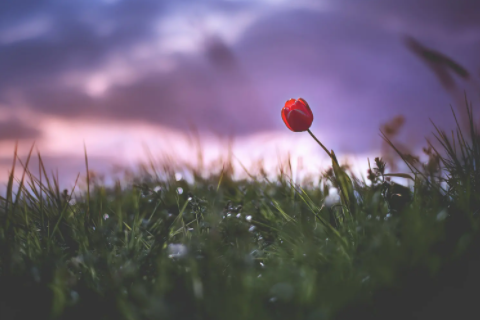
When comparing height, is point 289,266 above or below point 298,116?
below

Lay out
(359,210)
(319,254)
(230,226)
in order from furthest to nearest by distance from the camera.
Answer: (230,226) < (359,210) < (319,254)

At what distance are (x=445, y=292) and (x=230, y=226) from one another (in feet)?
4.62

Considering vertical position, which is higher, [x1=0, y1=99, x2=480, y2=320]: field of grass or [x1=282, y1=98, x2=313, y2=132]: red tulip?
[x1=282, y1=98, x2=313, y2=132]: red tulip

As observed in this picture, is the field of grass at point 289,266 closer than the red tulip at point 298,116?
Yes

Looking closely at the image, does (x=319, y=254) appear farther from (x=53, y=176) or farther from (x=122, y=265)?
(x=53, y=176)

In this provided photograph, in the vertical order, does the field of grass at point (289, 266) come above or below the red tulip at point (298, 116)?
below

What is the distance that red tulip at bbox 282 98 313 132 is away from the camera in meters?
2.33

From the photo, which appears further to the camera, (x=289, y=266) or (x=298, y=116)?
(x=298, y=116)

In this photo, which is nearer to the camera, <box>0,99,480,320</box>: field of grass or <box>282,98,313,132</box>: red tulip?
<box>0,99,480,320</box>: field of grass

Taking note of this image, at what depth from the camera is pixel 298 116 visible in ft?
7.64

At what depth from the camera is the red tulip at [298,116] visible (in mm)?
2330

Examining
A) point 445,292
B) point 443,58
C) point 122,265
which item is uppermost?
point 443,58

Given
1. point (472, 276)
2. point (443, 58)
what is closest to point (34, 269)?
point (472, 276)

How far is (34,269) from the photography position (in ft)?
6.01
